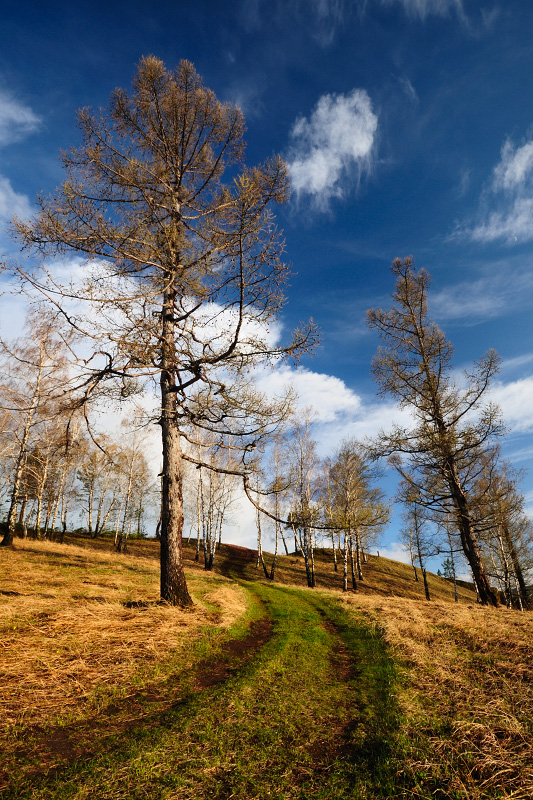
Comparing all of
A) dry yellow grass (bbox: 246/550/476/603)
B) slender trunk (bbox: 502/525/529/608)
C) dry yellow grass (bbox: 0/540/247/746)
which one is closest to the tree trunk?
dry yellow grass (bbox: 0/540/247/746)

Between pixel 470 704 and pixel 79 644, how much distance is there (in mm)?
5135

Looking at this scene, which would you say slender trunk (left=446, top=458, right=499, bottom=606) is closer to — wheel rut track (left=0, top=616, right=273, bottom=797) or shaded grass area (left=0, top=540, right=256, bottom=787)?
shaded grass area (left=0, top=540, right=256, bottom=787)

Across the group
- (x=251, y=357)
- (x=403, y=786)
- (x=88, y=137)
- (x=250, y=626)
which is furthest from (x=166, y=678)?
(x=88, y=137)

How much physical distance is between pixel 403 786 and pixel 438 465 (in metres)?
12.8

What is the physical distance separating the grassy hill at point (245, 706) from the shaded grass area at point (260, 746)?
1 centimetres

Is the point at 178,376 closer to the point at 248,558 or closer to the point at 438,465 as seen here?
the point at 438,465

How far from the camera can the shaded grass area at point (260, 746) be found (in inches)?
96.4

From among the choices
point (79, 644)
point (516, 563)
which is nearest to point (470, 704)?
point (79, 644)

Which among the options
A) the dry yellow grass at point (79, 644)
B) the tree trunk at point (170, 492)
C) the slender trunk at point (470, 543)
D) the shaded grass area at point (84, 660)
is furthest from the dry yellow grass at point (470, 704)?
the slender trunk at point (470, 543)

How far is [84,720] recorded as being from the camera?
344 centimetres

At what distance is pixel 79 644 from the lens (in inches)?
196

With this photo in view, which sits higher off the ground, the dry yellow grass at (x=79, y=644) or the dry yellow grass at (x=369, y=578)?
the dry yellow grass at (x=79, y=644)

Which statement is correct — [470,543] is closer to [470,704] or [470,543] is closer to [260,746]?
[470,704]

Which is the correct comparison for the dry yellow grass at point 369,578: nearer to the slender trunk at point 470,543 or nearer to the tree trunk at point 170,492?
the slender trunk at point 470,543
